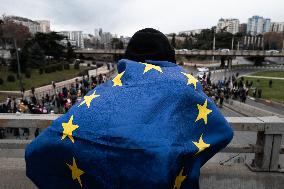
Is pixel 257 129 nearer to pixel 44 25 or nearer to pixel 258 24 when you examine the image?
pixel 44 25

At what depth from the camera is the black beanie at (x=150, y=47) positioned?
1871mm

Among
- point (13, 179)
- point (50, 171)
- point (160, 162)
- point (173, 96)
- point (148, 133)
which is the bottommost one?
point (13, 179)

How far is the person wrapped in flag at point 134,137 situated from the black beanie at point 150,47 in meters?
0.19

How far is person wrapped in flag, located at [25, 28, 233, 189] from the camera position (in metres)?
1.35

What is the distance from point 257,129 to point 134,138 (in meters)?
1.83

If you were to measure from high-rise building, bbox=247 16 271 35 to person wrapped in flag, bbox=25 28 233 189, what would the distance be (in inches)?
6519

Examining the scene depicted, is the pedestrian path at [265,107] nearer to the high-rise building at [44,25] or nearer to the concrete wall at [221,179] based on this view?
the concrete wall at [221,179]

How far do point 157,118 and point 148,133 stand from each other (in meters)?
0.09

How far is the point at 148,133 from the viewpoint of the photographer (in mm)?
1351

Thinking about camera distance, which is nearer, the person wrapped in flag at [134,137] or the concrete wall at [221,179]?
the person wrapped in flag at [134,137]

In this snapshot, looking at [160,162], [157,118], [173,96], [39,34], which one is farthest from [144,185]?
[39,34]

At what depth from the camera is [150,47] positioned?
1.88 meters

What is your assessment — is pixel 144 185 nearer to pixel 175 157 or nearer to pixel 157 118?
pixel 175 157

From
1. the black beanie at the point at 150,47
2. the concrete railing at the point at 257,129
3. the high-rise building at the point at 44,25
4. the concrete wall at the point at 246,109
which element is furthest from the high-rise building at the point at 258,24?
the black beanie at the point at 150,47
